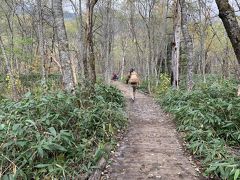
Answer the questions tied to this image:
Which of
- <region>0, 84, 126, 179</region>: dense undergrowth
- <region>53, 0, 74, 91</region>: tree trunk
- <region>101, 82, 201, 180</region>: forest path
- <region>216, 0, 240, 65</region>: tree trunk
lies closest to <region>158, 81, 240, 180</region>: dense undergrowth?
<region>101, 82, 201, 180</region>: forest path

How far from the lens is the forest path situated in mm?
4934

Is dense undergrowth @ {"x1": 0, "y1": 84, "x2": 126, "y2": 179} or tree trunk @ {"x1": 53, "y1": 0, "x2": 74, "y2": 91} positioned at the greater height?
tree trunk @ {"x1": 53, "y1": 0, "x2": 74, "y2": 91}

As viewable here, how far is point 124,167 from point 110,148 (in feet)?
2.98

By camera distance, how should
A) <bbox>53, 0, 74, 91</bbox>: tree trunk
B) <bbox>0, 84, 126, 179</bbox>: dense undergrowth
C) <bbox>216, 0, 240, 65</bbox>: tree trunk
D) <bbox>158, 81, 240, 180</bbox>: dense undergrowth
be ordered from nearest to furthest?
<bbox>216, 0, 240, 65</bbox>: tree trunk < <bbox>0, 84, 126, 179</bbox>: dense undergrowth < <bbox>158, 81, 240, 180</bbox>: dense undergrowth < <bbox>53, 0, 74, 91</bbox>: tree trunk

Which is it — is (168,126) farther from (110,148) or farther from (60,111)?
(60,111)

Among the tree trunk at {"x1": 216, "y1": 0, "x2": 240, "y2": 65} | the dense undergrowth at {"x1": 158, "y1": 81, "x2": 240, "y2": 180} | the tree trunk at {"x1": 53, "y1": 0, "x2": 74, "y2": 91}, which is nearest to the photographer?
the tree trunk at {"x1": 216, "y1": 0, "x2": 240, "y2": 65}

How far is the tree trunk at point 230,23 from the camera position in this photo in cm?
431

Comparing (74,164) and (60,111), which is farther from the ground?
(60,111)

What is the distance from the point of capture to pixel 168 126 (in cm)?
875

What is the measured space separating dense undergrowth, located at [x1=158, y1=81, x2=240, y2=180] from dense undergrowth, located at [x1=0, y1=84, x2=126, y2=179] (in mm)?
1879

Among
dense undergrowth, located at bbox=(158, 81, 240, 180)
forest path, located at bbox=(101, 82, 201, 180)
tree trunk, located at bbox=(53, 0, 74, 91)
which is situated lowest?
forest path, located at bbox=(101, 82, 201, 180)

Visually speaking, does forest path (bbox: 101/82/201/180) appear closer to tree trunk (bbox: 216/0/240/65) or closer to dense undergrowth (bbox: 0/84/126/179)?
dense undergrowth (bbox: 0/84/126/179)

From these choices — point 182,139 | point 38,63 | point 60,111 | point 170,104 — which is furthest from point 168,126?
point 38,63

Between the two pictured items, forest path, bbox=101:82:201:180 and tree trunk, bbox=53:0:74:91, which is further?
tree trunk, bbox=53:0:74:91
